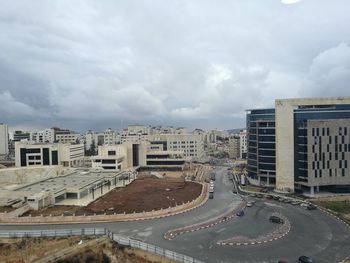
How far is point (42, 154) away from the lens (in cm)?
9362

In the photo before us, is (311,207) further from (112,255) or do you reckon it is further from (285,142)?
(112,255)

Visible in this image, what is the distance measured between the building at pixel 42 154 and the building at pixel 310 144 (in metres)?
55.6

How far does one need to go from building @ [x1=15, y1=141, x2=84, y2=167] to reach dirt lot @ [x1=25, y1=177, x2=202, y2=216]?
33048 millimetres

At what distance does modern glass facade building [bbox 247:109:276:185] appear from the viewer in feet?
222

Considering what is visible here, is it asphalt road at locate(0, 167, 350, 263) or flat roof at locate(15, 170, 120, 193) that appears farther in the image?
flat roof at locate(15, 170, 120, 193)

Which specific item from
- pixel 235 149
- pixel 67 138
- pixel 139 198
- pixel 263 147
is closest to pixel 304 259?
pixel 139 198

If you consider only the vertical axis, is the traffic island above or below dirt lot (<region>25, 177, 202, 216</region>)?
below

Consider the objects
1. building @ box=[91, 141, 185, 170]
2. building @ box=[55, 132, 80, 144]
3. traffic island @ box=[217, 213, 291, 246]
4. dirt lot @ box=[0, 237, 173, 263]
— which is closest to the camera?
dirt lot @ box=[0, 237, 173, 263]

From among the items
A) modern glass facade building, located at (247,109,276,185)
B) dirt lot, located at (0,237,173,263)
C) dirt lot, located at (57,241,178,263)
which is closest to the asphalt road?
dirt lot, located at (57,241,178,263)

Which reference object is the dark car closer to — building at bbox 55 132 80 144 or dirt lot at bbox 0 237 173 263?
dirt lot at bbox 0 237 173 263

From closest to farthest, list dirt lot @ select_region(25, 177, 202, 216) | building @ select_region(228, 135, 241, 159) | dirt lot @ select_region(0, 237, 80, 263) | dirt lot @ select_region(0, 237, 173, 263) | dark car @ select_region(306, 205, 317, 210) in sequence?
dirt lot @ select_region(0, 237, 173, 263) < dirt lot @ select_region(0, 237, 80, 263) < dirt lot @ select_region(25, 177, 202, 216) < dark car @ select_region(306, 205, 317, 210) < building @ select_region(228, 135, 241, 159)

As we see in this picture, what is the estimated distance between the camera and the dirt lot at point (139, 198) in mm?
47094

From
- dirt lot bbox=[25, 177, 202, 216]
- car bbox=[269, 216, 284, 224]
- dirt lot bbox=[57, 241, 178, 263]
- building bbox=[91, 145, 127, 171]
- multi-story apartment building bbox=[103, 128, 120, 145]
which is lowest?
dirt lot bbox=[57, 241, 178, 263]

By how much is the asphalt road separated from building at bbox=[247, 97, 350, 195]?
1150cm
